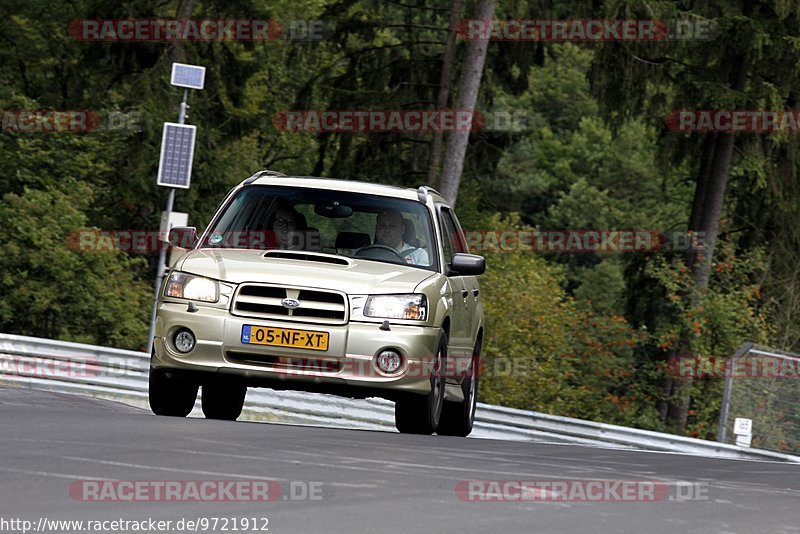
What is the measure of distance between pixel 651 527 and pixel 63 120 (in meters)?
35.2

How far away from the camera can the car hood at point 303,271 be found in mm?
11852

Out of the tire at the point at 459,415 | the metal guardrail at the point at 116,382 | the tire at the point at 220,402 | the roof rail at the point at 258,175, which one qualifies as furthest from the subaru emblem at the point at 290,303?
the metal guardrail at the point at 116,382

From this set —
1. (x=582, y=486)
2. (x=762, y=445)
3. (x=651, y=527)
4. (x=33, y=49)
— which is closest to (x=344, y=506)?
(x=651, y=527)

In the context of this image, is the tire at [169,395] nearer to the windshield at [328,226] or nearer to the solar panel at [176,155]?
the windshield at [328,226]

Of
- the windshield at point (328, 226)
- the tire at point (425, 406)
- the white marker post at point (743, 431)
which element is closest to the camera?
the tire at point (425, 406)

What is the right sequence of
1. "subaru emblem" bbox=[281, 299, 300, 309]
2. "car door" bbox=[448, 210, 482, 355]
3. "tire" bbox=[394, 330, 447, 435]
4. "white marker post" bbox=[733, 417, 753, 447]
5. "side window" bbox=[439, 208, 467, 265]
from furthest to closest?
"white marker post" bbox=[733, 417, 753, 447] → "car door" bbox=[448, 210, 482, 355] → "side window" bbox=[439, 208, 467, 265] → "tire" bbox=[394, 330, 447, 435] → "subaru emblem" bbox=[281, 299, 300, 309]

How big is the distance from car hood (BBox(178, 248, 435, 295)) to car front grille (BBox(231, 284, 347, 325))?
51 mm

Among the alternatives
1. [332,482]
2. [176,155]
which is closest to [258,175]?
[332,482]

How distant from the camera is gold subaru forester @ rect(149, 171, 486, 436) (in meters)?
11.8

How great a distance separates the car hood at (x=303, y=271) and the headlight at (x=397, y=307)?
0.06m

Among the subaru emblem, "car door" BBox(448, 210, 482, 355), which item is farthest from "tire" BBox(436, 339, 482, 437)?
the subaru emblem

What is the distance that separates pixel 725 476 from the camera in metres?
11.0

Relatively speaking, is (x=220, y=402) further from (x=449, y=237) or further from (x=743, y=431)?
(x=743, y=431)

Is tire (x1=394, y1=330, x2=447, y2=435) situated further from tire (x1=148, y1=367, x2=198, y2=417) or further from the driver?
tire (x1=148, y1=367, x2=198, y2=417)
